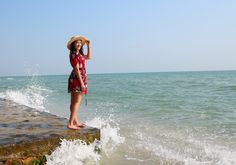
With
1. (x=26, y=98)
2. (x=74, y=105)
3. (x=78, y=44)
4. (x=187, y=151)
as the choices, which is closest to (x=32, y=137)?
(x=74, y=105)

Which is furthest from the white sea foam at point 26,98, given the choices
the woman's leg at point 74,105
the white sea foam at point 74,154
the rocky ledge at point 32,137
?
the white sea foam at point 74,154

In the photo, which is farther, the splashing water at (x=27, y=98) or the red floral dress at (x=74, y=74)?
the splashing water at (x=27, y=98)

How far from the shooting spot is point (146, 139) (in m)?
8.84

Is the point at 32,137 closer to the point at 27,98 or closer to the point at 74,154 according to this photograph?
the point at 74,154

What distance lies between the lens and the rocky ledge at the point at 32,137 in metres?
4.68

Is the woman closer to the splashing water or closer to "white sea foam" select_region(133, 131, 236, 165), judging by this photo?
"white sea foam" select_region(133, 131, 236, 165)

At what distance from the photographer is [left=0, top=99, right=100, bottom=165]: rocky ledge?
468 centimetres

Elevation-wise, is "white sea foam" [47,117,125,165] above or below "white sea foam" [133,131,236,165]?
above

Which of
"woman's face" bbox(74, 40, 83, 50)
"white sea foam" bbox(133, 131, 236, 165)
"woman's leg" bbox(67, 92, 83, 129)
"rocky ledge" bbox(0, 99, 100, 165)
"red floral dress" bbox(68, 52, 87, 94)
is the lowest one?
"white sea foam" bbox(133, 131, 236, 165)

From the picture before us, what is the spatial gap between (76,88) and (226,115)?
26.6ft

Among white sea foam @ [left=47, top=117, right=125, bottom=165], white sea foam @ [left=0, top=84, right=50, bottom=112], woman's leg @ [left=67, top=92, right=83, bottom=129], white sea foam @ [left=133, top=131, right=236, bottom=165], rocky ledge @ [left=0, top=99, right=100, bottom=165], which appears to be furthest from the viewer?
white sea foam @ [left=0, top=84, right=50, bottom=112]

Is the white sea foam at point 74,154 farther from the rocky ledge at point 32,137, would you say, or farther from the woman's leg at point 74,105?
the woman's leg at point 74,105

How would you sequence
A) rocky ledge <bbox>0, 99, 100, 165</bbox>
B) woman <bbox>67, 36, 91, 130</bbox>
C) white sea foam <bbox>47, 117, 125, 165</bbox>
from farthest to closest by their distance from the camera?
1. woman <bbox>67, 36, 91, 130</bbox>
2. white sea foam <bbox>47, 117, 125, 165</bbox>
3. rocky ledge <bbox>0, 99, 100, 165</bbox>

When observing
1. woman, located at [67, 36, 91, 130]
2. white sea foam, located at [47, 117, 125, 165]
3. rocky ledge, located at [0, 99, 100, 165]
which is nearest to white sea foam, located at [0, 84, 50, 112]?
rocky ledge, located at [0, 99, 100, 165]
